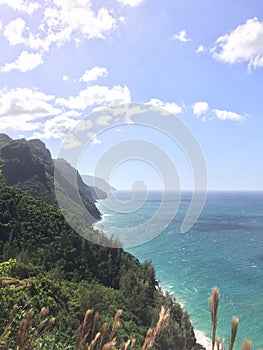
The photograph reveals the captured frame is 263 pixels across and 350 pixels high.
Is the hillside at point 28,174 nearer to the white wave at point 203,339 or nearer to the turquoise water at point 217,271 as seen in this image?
the turquoise water at point 217,271

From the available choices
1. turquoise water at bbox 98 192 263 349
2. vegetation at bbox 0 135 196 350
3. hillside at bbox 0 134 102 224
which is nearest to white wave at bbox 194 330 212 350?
turquoise water at bbox 98 192 263 349

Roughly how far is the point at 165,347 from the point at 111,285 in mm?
7923

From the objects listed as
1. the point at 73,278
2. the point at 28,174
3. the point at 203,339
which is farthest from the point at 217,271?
the point at 28,174

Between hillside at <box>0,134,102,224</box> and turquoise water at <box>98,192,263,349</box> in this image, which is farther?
hillside at <box>0,134,102,224</box>

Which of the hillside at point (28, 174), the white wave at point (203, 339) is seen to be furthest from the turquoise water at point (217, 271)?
the hillside at point (28, 174)

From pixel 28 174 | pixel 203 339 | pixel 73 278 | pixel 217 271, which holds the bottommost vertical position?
pixel 203 339

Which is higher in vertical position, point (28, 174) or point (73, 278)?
point (28, 174)

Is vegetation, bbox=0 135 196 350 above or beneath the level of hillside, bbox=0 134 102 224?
beneath

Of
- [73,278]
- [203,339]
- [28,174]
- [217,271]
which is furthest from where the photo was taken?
[28,174]

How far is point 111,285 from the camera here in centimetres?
2384

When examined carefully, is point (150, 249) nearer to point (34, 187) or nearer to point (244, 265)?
point (244, 265)

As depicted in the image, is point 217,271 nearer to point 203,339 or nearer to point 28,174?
point 203,339

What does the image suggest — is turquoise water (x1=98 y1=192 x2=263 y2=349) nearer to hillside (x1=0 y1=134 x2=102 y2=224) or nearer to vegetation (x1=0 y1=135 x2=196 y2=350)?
vegetation (x1=0 y1=135 x2=196 y2=350)

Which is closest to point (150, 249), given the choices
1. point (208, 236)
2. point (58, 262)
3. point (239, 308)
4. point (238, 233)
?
point (208, 236)
